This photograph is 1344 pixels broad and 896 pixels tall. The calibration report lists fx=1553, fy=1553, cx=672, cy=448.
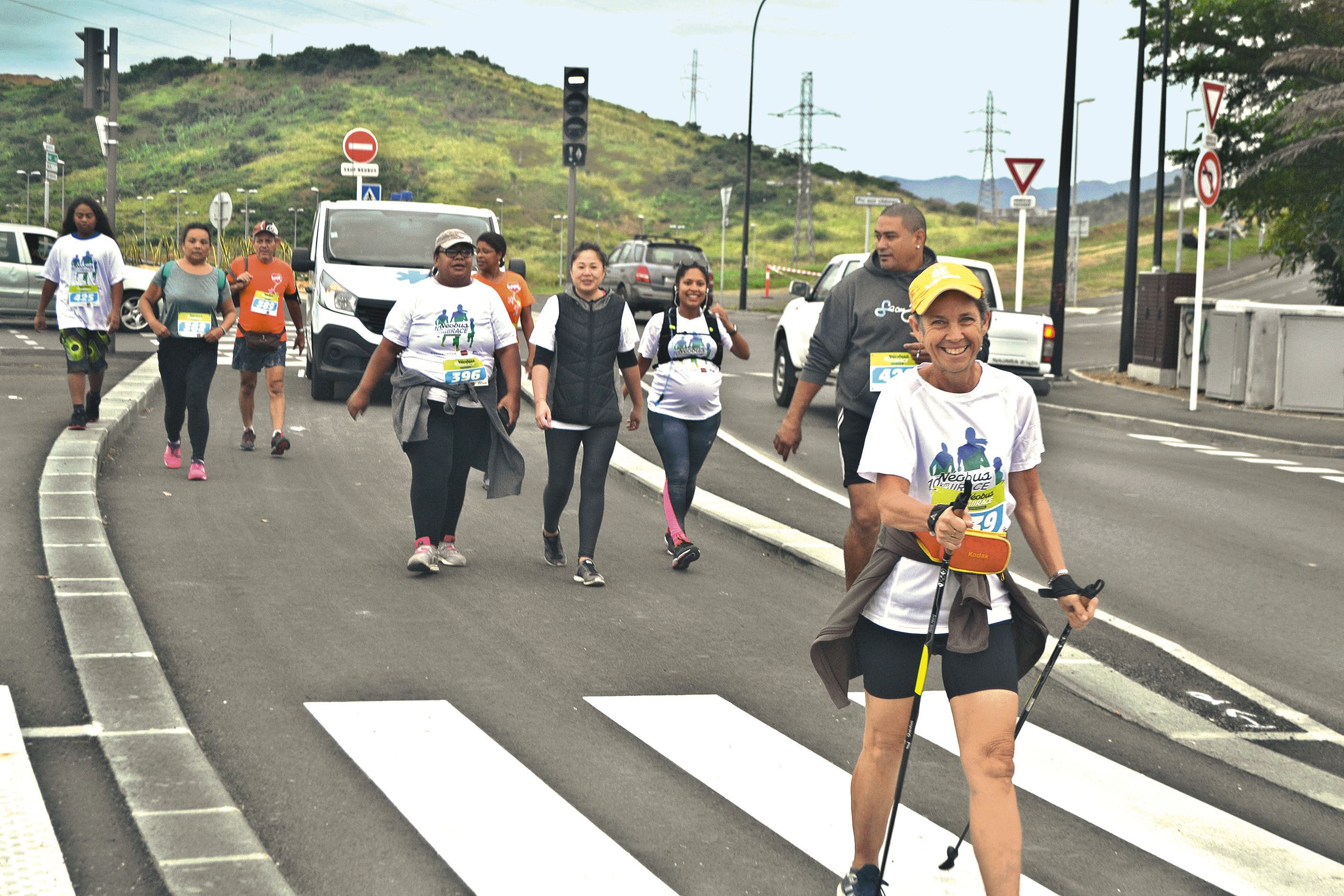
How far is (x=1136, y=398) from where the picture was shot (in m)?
21.6

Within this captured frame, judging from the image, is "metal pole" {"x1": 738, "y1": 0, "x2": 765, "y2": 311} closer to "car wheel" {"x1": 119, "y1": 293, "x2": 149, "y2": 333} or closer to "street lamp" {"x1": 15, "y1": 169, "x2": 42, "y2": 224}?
"car wheel" {"x1": 119, "y1": 293, "x2": 149, "y2": 333}

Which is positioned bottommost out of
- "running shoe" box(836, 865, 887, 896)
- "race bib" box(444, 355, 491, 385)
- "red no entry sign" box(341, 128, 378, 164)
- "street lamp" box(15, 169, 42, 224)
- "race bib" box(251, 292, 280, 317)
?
"running shoe" box(836, 865, 887, 896)

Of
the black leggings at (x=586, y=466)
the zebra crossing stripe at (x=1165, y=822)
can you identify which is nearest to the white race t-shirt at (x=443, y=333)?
the black leggings at (x=586, y=466)

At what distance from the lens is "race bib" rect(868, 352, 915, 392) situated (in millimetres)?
6598

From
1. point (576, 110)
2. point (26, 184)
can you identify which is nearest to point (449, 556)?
point (576, 110)

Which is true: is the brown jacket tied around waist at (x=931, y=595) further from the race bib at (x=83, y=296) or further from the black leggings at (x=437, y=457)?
the race bib at (x=83, y=296)

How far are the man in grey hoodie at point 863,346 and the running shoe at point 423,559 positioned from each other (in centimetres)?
221

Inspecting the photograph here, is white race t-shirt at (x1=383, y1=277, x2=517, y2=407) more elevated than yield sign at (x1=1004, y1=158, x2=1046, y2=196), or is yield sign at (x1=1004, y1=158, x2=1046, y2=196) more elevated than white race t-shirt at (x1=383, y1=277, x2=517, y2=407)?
yield sign at (x1=1004, y1=158, x2=1046, y2=196)

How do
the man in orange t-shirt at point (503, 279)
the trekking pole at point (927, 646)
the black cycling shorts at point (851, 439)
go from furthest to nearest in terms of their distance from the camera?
1. the man in orange t-shirt at point (503, 279)
2. the black cycling shorts at point (851, 439)
3. the trekking pole at point (927, 646)

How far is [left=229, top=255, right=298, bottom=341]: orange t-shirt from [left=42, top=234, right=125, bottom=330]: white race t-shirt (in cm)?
95

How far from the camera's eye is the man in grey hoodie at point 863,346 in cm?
656

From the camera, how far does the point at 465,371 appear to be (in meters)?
8.22

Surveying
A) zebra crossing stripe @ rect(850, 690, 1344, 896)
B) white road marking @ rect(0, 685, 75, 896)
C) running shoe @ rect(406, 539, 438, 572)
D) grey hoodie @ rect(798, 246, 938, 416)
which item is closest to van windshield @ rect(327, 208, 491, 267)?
running shoe @ rect(406, 539, 438, 572)

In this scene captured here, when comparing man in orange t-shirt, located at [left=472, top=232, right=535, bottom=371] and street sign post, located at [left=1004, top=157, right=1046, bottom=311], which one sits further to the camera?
street sign post, located at [left=1004, top=157, right=1046, bottom=311]
